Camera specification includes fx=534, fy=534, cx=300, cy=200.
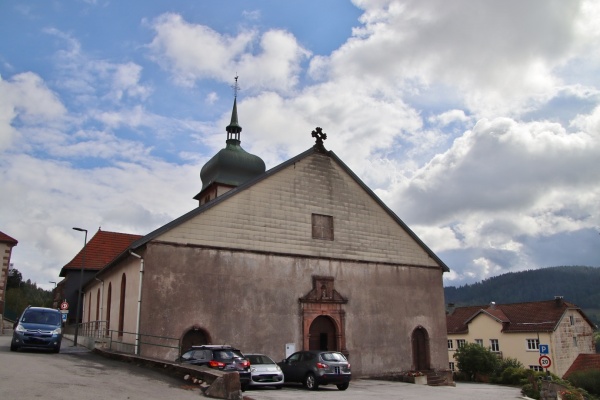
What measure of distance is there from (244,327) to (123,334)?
5403mm

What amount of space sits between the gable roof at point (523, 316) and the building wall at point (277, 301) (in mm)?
31891

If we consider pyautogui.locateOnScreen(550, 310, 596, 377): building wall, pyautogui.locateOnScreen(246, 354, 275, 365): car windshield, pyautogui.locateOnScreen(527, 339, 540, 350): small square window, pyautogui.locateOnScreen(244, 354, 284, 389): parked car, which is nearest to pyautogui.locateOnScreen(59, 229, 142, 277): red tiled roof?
pyautogui.locateOnScreen(246, 354, 275, 365): car windshield

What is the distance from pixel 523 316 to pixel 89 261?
45886 mm

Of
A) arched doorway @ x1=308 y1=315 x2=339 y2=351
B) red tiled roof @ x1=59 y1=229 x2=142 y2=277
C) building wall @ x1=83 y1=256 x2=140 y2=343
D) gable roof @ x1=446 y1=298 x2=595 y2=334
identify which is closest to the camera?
building wall @ x1=83 y1=256 x2=140 y2=343

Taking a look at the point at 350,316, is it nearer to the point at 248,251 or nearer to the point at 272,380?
the point at 248,251

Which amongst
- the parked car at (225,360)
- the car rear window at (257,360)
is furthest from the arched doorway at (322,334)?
the parked car at (225,360)

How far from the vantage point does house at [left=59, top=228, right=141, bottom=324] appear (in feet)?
A: 149

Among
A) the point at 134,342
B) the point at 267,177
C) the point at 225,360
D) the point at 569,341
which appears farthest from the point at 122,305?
the point at 569,341

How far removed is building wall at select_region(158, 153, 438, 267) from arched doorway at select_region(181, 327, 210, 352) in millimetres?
3675

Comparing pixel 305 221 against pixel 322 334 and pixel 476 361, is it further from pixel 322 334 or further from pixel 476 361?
pixel 476 361

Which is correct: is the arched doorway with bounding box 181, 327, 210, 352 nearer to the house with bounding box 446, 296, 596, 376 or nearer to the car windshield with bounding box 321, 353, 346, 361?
the car windshield with bounding box 321, 353, 346, 361

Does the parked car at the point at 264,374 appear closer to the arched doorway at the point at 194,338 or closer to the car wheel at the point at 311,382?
the car wheel at the point at 311,382

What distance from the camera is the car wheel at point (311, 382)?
18766 mm

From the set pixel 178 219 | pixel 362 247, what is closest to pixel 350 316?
pixel 362 247
